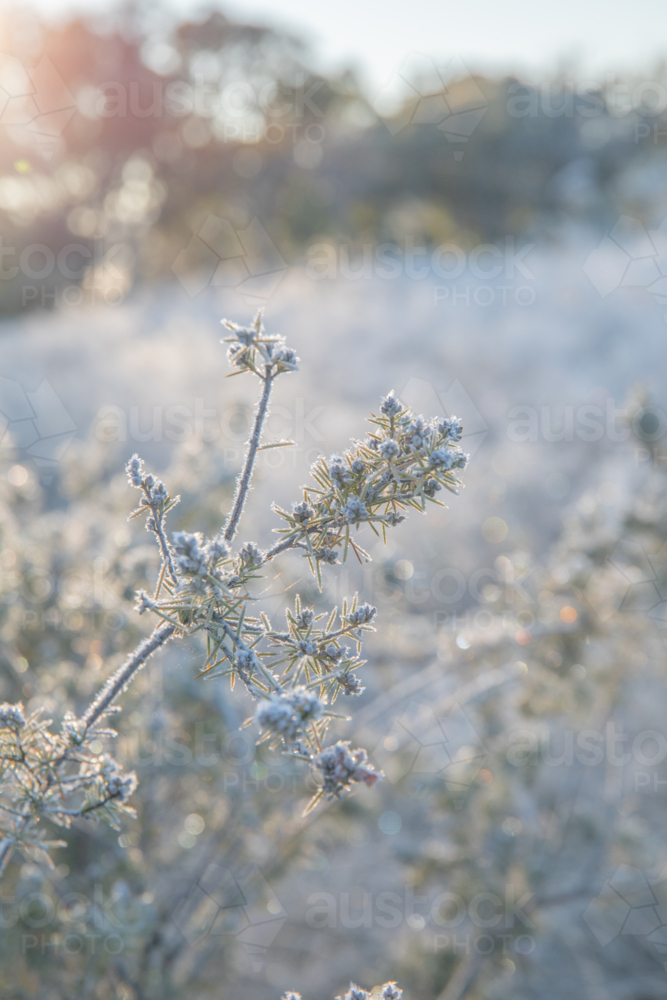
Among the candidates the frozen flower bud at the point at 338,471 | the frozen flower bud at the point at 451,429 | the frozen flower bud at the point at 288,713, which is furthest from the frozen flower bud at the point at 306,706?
the frozen flower bud at the point at 451,429

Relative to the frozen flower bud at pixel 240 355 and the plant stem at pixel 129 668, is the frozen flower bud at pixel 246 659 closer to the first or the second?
the plant stem at pixel 129 668

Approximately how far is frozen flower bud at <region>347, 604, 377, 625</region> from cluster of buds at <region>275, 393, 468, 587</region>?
8cm

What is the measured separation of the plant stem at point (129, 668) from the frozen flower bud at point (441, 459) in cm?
45

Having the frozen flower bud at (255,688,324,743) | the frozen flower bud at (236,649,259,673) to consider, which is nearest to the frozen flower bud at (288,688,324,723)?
the frozen flower bud at (255,688,324,743)

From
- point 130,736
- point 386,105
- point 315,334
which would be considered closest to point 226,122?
point 386,105

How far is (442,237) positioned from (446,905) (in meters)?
19.4

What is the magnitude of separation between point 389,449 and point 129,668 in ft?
1.69

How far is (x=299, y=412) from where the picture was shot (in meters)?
6.84

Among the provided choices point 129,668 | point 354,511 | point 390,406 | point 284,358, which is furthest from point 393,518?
point 129,668

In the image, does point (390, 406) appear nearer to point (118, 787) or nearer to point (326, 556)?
point (326, 556)

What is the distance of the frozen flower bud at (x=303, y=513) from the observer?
3.29 ft

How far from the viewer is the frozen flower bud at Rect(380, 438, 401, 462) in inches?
39.2

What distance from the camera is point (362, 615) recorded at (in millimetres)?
986

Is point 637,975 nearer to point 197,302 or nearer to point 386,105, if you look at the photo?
point 197,302
